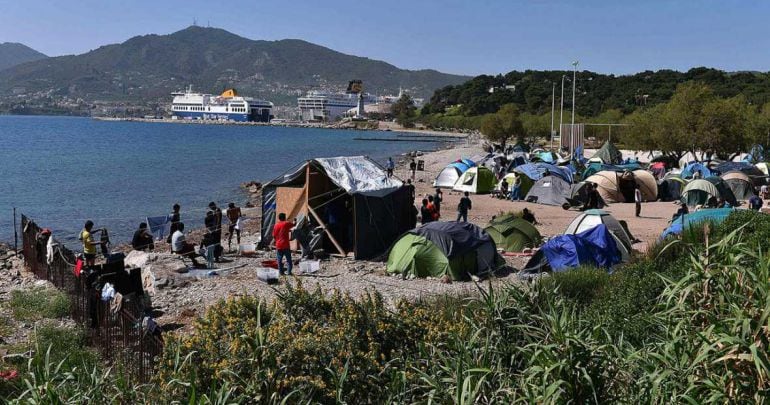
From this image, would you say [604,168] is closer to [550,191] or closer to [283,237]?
[550,191]

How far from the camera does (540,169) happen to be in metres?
29.9

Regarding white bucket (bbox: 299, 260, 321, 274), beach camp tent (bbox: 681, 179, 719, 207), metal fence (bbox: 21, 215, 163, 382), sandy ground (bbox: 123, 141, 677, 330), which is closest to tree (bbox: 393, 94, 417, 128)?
beach camp tent (bbox: 681, 179, 719, 207)

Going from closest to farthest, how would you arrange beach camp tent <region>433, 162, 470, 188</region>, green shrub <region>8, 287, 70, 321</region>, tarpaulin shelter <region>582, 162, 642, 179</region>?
green shrub <region>8, 287, 70, 321</region>, tarpaulin shelter <region>582, 162, 642, 179</region>, beach camp tent <region>433, 162, 470, 188</region>

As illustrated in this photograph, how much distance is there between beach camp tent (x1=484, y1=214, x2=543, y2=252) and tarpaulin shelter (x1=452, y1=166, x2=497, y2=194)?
14.0m

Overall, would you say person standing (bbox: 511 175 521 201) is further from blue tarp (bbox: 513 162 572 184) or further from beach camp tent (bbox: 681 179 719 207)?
beach camp tent (bbox: 681 179 719 207)

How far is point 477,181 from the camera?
3178 cm

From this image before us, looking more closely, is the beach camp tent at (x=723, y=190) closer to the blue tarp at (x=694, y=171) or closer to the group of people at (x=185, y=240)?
the blue tarp at (x=694, y=171)

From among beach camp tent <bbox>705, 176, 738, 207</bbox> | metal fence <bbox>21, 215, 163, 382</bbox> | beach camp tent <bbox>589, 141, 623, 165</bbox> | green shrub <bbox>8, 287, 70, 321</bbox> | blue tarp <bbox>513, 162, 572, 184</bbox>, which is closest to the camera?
metal fence <bbox>21, 215, 163, 382</bbox>

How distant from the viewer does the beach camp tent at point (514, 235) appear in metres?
17.3

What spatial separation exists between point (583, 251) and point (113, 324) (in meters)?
9.52

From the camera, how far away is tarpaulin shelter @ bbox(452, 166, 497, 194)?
31.8 meters

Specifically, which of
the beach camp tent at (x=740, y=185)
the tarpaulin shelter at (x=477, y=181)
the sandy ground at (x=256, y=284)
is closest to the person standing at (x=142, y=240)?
the sandy ground at (x=256, y=284)

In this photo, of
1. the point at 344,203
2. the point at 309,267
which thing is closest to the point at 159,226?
the point at 344,203

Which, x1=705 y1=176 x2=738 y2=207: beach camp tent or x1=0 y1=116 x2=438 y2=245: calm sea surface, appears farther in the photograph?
x1=0 y1=116 x2=438 y2=245: calm sea surface
